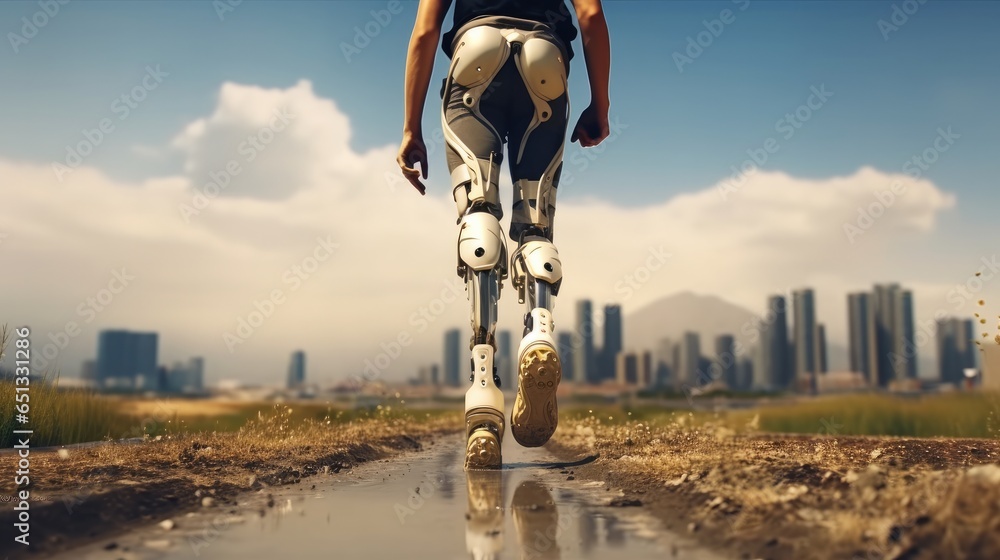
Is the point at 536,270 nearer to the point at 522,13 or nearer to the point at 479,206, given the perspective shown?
the point at 479,206

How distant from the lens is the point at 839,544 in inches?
93.7

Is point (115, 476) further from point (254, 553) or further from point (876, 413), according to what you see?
point (876, 413)

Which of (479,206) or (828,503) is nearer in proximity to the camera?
(828,503)

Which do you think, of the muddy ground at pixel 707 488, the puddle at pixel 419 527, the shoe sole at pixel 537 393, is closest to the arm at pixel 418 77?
the shoe sole at pixel 537 393

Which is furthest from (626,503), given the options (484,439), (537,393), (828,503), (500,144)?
(500,144)

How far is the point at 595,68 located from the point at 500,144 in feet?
3.24

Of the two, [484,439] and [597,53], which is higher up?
[597,53]

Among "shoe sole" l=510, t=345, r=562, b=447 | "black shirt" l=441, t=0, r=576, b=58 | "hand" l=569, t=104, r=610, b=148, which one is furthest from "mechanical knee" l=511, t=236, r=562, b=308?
"black shirt" l=441, t=0, r=576, b=58

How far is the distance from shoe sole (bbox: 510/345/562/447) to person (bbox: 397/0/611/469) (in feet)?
0.03

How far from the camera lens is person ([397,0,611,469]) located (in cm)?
507

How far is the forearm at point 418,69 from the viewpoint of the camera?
5.83 metres

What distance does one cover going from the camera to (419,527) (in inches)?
120

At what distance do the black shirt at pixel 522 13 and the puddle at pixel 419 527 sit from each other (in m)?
3.32

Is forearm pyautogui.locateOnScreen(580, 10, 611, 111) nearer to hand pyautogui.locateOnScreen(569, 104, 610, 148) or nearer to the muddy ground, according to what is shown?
hand pyautogui.locateOnScreen(569, 104, 610, 148)
